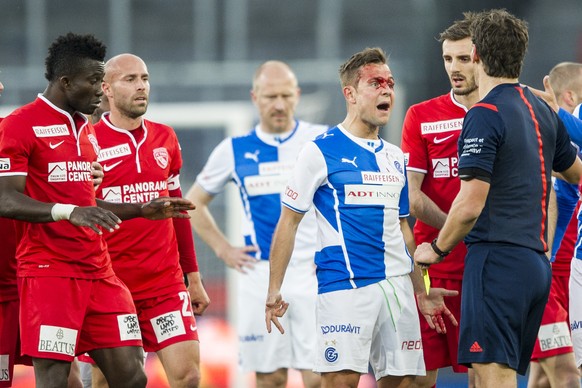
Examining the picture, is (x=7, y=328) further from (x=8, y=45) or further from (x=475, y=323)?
(x=8, y=45)

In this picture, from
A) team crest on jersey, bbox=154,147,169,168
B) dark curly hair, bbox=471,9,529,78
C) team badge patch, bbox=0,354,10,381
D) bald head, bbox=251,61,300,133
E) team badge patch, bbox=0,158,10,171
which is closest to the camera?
dark curly hair, bbox=471,9,529,78

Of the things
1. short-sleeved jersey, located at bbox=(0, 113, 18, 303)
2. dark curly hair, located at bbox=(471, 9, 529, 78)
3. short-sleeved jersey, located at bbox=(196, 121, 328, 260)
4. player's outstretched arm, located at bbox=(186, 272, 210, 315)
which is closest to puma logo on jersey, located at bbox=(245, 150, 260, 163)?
short-sleeved jersey, located at bbox=(196, 121, 328, 260)

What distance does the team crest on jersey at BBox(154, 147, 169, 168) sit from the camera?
697cm

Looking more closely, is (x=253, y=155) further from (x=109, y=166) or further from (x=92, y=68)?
(x=92, y=68)

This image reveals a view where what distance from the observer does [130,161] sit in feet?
22.6

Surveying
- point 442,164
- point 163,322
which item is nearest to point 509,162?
point 442,164

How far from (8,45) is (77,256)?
1533 cm

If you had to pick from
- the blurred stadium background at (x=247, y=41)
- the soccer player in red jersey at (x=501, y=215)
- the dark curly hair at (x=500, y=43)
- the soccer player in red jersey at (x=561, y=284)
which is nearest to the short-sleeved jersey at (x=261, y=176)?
the soccer player in red jersey at (x=561, y=284)

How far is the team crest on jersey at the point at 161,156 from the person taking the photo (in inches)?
274

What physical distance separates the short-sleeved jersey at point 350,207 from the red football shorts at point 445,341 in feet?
2.43

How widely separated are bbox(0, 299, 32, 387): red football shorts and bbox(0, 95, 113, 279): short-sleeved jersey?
575 mm

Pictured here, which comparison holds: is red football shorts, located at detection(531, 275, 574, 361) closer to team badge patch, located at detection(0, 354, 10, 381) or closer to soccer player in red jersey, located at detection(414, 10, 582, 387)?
soccer player in red jersey, located at detection(414, 10, 582, 387)

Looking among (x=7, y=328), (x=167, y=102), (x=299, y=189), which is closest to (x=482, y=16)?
(x=299, y=189)

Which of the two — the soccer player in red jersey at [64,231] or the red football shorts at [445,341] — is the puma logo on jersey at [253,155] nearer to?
the red football shorts at [445,341]
